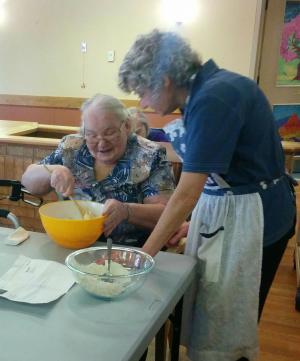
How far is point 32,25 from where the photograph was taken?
4.97 metres

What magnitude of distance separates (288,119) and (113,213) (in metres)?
3.94

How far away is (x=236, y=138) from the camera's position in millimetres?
1044

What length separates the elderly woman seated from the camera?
1.46 meters

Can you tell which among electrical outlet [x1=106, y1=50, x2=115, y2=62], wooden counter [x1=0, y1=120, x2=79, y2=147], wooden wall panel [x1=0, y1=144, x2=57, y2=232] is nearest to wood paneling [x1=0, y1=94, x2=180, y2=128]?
electrical outlet [x1=106, y1=50, x2=115, y2=62]

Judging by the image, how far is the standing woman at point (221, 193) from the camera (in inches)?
40.6

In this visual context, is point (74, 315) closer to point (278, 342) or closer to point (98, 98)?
point (98, 98)

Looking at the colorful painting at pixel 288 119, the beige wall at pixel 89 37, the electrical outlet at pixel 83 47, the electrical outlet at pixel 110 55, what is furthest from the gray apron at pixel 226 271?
the electrical outlet at pixel 83 47

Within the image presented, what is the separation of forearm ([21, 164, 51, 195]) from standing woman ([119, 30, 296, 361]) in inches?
22.1

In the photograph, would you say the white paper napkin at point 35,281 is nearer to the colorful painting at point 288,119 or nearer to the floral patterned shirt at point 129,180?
the floral patterned shirt at point 129,180

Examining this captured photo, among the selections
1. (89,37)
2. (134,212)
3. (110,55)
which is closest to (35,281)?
(134,212)

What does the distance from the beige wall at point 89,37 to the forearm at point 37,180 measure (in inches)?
117

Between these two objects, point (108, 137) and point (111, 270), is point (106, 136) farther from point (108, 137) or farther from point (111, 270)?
point (111, 270)

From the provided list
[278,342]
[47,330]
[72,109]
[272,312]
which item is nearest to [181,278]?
[47,330]

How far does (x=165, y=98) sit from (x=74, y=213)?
52 centimetres
